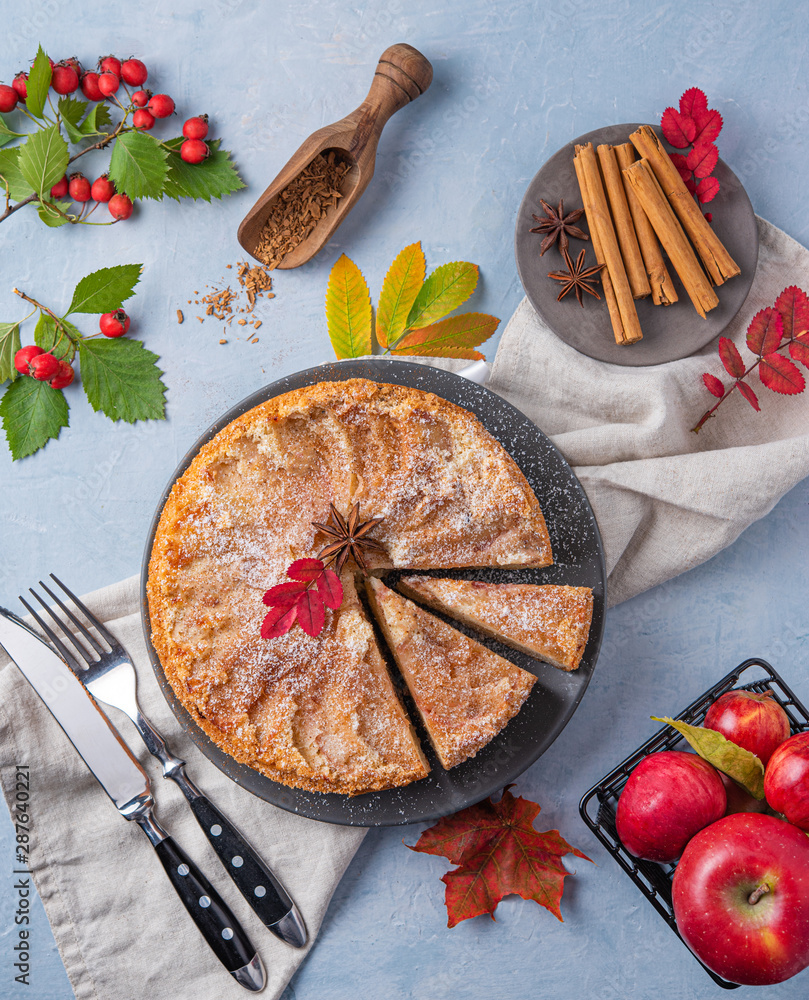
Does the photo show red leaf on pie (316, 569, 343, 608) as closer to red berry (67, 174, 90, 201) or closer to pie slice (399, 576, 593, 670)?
pie slice (399, 576, 593, 670)

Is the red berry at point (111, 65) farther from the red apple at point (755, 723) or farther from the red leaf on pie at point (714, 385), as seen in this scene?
the red apple at point (755, 723)

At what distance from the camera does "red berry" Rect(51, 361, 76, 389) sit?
306 cm

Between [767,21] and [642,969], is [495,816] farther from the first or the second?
[767,21]

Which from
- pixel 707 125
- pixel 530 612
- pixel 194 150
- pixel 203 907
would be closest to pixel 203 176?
pixel 194 150

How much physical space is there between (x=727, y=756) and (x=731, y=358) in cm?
149

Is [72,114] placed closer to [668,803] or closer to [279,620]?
[279,620]

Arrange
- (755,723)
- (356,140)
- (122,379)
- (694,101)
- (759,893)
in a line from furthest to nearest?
(122,379), (356,140), (694,101), (755,723), (759,893)

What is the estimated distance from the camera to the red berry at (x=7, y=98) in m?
3.04

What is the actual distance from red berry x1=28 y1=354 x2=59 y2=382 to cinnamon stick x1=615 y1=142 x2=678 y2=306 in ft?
8.34

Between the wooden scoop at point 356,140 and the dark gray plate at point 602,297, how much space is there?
0.68m

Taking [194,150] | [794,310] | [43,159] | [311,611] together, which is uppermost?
[43,159]

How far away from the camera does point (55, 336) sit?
311 cm

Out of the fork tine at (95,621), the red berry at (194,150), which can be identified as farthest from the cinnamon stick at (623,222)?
the fork tine at (95,621)

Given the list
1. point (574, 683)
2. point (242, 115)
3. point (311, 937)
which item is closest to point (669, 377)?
point (574, 683)
